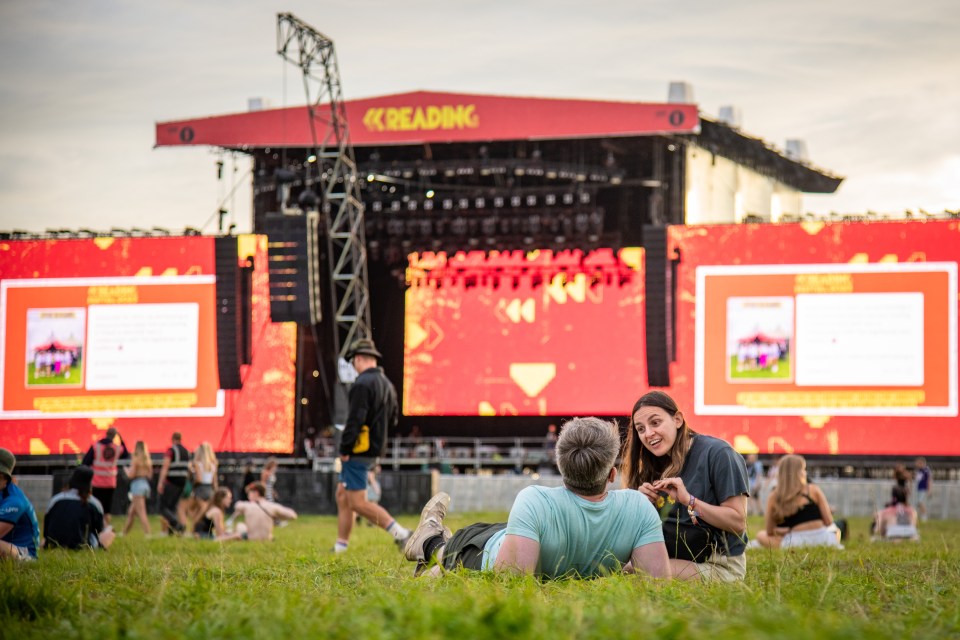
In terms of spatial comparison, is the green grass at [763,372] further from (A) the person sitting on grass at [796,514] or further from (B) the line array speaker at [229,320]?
(A) the person sitting on grass at [796,514]

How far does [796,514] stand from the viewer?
9.32 meters

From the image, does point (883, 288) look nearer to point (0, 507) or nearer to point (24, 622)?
point (0, 507)

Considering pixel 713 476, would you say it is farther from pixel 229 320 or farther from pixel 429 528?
pixel 229 320

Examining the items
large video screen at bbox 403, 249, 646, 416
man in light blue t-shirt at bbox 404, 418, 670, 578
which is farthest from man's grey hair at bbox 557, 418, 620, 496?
large video screen at bbox 403, 249, 646, 416

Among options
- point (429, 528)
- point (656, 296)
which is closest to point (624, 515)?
point (429, 528)

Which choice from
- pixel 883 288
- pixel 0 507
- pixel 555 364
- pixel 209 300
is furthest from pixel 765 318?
pixel 0 507

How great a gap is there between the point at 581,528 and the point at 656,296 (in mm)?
17298

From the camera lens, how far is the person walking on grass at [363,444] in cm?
934

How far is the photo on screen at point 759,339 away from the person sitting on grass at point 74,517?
14178 millimetres

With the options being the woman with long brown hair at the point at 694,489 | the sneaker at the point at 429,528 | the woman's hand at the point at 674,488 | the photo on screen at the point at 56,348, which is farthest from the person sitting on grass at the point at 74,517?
the photo on screen at the point at 56,348

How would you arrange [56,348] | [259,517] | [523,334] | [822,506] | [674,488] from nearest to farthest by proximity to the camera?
[674,488] < [822,506] < [259,517] < [523,334] < [56,348]

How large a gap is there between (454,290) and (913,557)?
17.3 metres

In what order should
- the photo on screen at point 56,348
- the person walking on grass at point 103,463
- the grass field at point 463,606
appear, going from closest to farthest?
the grass field at point 463,606 → the person walking on grass at point 103,463 → the photo on screen at point 56,348

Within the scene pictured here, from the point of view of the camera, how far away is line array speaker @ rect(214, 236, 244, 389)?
23.4 metres
